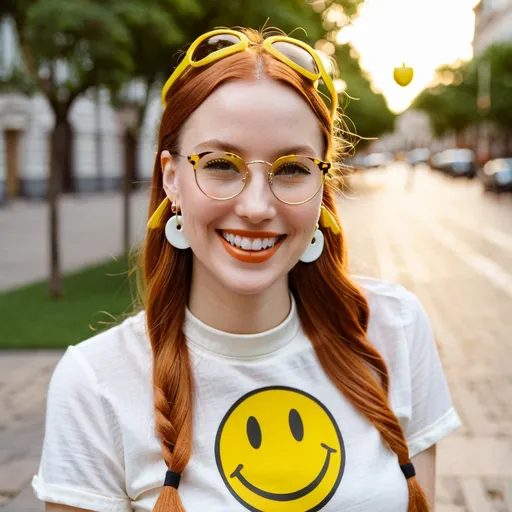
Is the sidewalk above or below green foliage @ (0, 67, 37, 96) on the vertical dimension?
below

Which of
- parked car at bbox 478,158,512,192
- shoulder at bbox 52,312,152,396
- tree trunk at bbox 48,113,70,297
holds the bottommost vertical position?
parked car at bbox 478,158,512,192

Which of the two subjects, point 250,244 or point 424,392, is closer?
point 250,244

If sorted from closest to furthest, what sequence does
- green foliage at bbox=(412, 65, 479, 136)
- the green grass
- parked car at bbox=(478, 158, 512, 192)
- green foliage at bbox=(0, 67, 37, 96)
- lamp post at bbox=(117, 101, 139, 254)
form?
the green grass, green foliage at bbox=(0, 67, 37, 96), lamp post at bbox=(117, 101, 139, 254), parked car at bbox=(478, 158, 512, 192), green foliage at bbox=(412, 65, 479, 136)

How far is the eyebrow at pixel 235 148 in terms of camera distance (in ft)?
5.46

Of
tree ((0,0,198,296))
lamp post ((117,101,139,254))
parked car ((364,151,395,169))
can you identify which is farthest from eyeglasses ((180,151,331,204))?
parked car ((364,151,395,169))

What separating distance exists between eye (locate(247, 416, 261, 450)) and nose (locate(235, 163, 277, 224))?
433 millimetres

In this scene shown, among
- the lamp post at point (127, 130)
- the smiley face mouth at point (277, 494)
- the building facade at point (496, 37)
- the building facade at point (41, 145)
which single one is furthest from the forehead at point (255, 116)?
the building facade at point (496, 37)

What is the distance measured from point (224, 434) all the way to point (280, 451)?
126mm

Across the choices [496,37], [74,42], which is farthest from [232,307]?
[496,37]

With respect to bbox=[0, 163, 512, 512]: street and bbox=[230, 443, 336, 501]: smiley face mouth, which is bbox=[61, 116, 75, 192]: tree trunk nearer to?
bbox=[0, 163, 512, 512]: street

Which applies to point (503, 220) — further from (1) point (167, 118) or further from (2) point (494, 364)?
(1) point (167, 118)

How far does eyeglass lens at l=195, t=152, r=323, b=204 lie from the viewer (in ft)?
5.49

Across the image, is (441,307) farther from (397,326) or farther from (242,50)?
(242,50)

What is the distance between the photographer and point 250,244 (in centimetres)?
172
